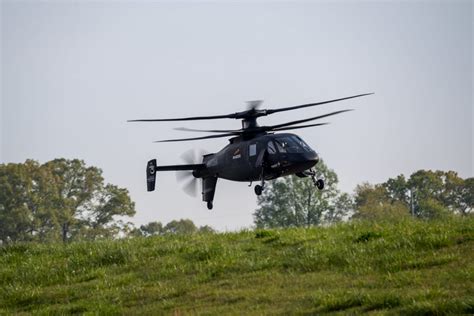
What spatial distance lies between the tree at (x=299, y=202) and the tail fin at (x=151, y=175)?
57899 mm

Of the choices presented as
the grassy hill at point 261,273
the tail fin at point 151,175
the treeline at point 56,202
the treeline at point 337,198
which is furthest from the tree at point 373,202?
the grassy hill at point 261,273

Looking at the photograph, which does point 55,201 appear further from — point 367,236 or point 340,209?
point 367,236

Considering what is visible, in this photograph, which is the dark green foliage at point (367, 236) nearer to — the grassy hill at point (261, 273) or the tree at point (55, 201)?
the grassy hill at point (261, 273)

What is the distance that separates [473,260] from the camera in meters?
20.0

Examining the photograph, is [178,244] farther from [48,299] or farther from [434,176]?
[434,176]

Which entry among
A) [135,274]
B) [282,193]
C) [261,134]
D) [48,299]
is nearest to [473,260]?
[135,274]

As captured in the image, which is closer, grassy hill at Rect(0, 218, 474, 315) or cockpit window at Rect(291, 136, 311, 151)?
grassy hill at Rect(0, 218, 474, 315)

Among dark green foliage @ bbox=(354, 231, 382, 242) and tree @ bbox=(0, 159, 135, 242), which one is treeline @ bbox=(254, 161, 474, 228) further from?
dark green foliage @ bbox=(354, 231, 382, 242)

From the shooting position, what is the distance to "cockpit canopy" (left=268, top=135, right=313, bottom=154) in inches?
1425

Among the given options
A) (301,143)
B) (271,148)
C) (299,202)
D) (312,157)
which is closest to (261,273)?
(312,157)

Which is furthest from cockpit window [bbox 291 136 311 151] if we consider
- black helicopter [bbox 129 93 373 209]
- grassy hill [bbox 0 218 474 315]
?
grassy hill [bbox 0 218 474 315]

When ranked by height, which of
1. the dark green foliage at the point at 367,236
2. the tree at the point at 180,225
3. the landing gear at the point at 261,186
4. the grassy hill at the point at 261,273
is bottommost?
the grassy hill at the point at 261,273

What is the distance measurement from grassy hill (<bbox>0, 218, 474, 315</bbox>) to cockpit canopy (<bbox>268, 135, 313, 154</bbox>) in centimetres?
952

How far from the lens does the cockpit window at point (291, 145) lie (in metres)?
36.2
